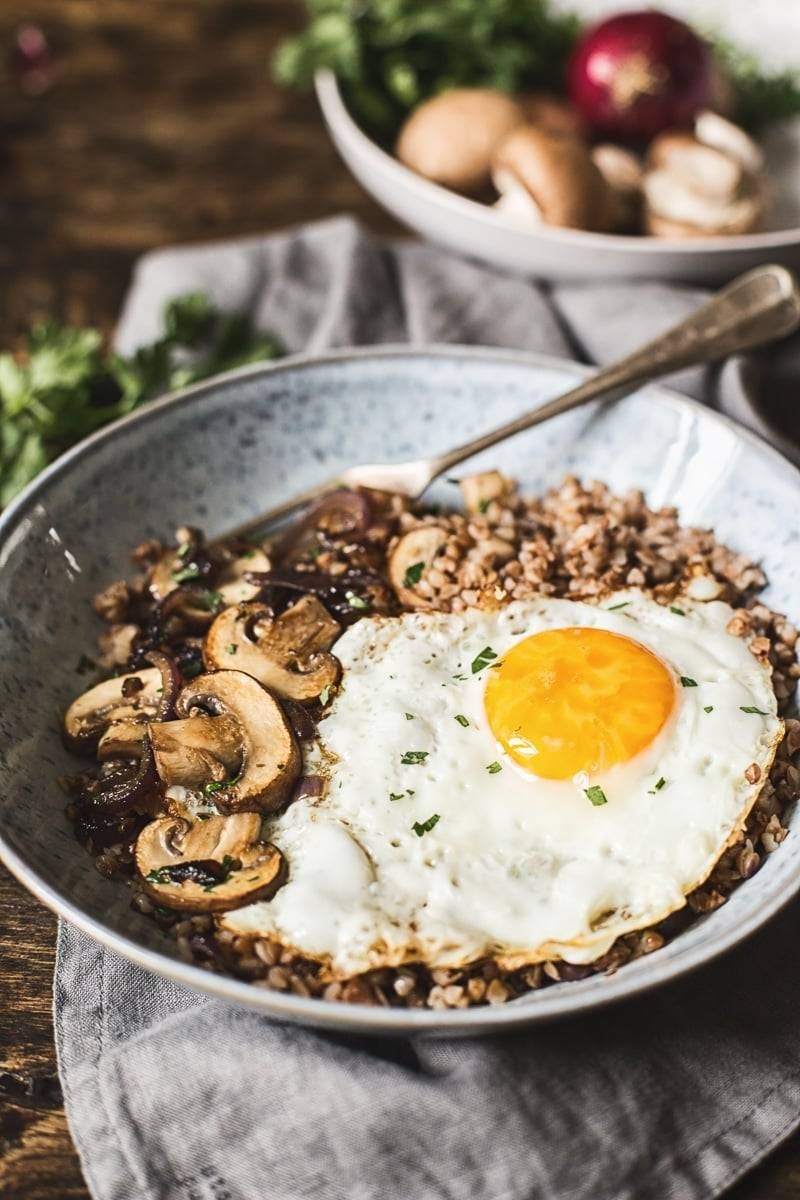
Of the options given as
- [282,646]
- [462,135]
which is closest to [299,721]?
[282,646]

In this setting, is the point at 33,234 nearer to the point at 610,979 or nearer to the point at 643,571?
the point at 643,571

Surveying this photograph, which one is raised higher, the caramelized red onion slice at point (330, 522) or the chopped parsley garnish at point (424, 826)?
the chopped parsley garnish at point (424, 826)

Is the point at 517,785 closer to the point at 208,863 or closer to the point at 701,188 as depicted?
the point at 208,863

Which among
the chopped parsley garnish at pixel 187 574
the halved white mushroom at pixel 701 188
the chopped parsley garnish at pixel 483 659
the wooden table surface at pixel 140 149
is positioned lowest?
the wooden table surface at pixel 140 149

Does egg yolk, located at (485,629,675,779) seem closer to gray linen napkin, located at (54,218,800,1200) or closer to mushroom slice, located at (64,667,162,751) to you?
gray linen napkin, located at (54,218,800,1200)

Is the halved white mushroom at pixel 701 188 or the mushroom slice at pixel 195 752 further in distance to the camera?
the halved white mushroom at pixel 701 188

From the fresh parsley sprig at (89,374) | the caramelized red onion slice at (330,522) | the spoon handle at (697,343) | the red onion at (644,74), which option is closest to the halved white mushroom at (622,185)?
the red onion at (644,74)

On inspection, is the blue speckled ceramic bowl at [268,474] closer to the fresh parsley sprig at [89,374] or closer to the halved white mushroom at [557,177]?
the fresh parsley sprig at [89,374]
